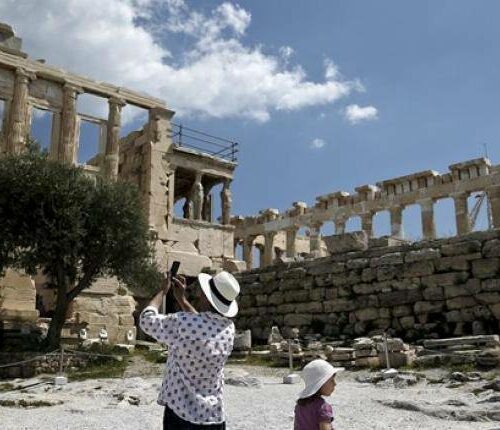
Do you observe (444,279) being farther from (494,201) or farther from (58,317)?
(494,201)

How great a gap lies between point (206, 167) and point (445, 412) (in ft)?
77.4

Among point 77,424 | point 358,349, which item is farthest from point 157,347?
point 77,424

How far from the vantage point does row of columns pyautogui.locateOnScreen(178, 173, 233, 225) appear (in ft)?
96.3

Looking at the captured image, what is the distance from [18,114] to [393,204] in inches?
754

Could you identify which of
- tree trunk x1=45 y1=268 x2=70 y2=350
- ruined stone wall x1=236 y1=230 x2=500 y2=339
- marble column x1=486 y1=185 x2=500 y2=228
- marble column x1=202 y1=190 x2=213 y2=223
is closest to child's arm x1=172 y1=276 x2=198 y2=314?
ruined stone wall x1=236 y1=230 x2=500 y2=339

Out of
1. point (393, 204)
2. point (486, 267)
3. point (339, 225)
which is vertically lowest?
point (486, 267)

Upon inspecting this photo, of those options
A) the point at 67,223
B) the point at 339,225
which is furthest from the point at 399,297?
the point at 339,225

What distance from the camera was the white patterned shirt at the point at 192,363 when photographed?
3.81 meters

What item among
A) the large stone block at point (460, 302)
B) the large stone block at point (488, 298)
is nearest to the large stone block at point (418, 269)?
the large stone block at point (460, 302)

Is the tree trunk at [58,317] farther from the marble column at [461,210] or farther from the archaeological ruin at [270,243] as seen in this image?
the marble column at [461,210]

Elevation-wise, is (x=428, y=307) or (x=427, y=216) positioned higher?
(x=427, y=216)

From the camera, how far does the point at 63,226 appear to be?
655 inches

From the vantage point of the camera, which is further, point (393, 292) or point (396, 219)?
point (396, 219)

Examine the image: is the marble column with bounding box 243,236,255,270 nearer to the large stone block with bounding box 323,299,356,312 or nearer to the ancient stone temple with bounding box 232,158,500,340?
the ancient stone temple with bounding box 232,158,500,340
